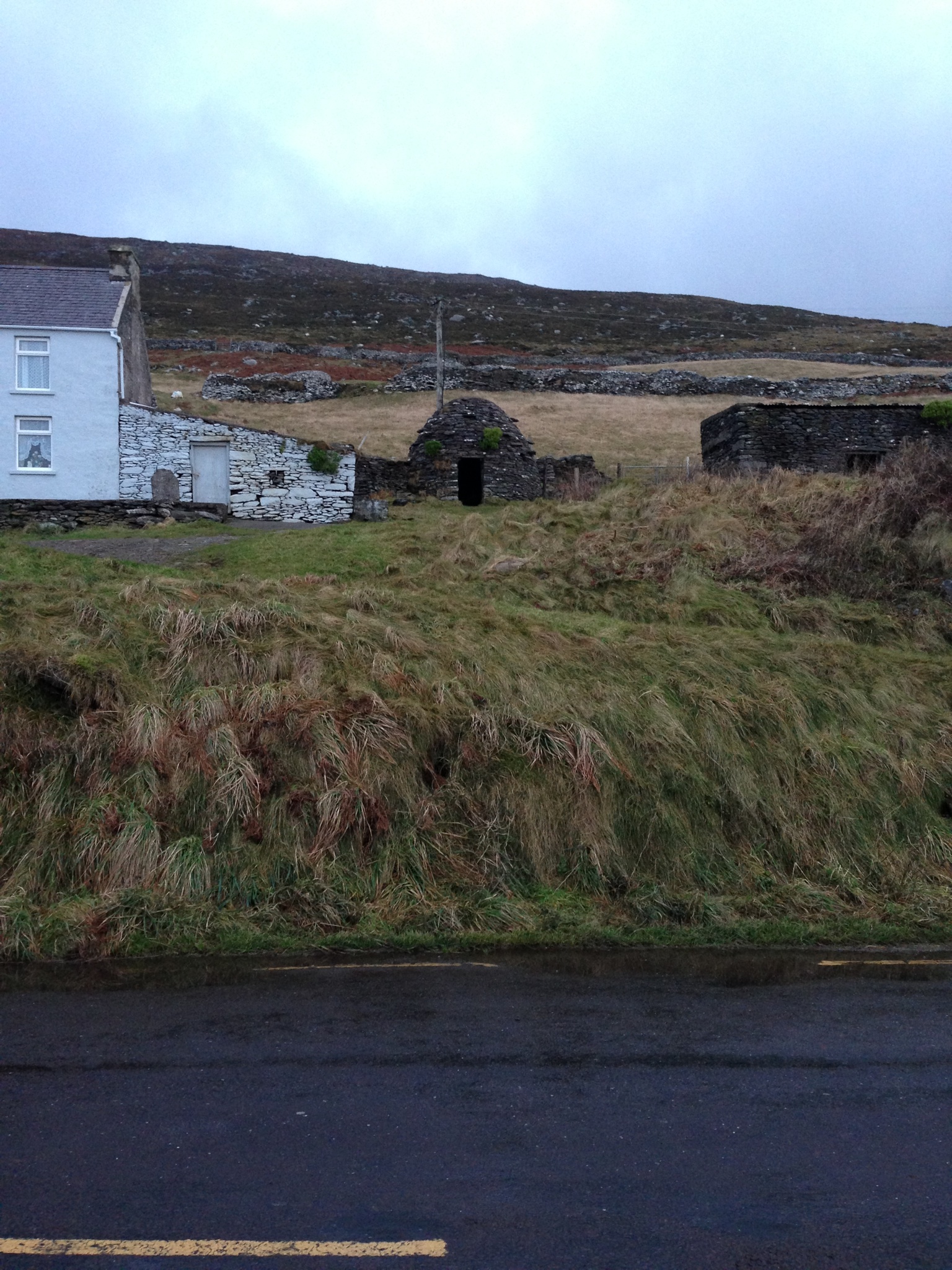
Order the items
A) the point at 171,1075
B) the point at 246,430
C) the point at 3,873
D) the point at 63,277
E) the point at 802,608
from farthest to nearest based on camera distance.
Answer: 1. the point at 63,277
2. the point at 246,430
3. the point at 802,608
4. the point at 3,873
5. the point at 171,1075

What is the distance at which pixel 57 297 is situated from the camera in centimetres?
2933

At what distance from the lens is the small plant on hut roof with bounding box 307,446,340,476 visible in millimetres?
26906

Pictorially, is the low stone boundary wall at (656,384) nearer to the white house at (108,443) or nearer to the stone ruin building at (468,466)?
the stone ruin building at (468,466)

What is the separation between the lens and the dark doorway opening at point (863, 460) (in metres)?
26.7

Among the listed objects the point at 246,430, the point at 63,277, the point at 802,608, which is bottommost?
the point at 802,608

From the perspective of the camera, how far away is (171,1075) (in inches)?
232

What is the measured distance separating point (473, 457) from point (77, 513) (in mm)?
11548

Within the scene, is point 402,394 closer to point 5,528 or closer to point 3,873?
point 5,528

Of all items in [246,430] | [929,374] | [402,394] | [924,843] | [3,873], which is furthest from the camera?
[929,374]

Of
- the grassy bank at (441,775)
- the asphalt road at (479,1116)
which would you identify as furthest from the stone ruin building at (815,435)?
the asphalt road at (479,1116)

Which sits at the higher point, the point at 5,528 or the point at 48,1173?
the point at 5,528

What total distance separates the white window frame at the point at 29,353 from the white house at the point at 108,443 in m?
0.02

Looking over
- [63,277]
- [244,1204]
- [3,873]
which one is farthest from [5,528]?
[244,1204]

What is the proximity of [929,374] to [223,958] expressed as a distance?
200 ft
